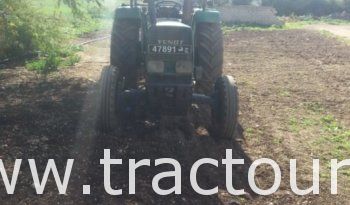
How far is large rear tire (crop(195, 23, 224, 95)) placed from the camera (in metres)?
7.03

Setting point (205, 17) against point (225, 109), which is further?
point (205, 17)

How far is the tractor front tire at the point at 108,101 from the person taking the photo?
6.22 m

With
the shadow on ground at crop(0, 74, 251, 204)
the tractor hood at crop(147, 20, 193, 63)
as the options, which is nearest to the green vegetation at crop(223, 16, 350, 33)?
the shadow on ground at crop(0, 74, 251, 204)

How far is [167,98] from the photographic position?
20.8ft

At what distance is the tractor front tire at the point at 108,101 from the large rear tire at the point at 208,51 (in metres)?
1.39

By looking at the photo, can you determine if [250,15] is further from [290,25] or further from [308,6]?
[308,6]

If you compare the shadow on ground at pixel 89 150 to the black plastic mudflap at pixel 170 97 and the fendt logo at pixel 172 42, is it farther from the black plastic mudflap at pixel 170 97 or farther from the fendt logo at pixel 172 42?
the fendt logo at pixel 172 42

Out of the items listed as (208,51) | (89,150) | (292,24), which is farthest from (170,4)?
(292,24)

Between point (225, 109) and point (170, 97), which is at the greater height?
point (170, 97)

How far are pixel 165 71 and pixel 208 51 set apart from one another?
0.97 m

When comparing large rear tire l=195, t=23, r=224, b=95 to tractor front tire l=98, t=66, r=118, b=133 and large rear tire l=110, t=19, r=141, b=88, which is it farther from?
tractor front tire l=98, t=66, r=118, b=133

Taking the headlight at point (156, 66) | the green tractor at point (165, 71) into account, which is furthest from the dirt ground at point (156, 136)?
the headlight at point (156, 66)

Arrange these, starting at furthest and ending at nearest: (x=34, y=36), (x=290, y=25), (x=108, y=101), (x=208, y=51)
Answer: (x=290, y=25) → (x=34, y=36) → (x=208, y=51) → (x=108, y=101)

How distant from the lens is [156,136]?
254 inches
